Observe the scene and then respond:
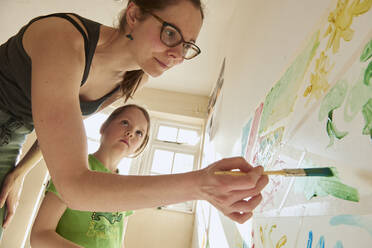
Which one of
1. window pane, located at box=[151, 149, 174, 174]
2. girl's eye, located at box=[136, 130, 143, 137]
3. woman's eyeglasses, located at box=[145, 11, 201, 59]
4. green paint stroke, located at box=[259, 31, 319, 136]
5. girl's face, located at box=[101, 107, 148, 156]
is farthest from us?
window pane, located at box=[151, 149, 174, 174]

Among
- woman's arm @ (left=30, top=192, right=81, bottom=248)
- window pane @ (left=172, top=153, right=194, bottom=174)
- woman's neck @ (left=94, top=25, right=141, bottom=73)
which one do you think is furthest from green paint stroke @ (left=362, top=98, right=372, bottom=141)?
window pane @ (left=172, top=153, right=194, bottom=174)

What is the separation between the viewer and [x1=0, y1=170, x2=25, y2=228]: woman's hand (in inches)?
29.5

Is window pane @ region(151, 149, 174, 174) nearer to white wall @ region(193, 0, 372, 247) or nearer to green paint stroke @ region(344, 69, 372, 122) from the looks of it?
white wall @ region(193, 0, 372, 247)

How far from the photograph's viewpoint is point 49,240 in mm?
777

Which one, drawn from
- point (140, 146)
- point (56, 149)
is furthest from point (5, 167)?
point (140, 146)

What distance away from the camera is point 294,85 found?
0.50m

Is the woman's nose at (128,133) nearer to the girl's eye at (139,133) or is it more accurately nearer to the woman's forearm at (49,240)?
the girl's eye at (139,133)

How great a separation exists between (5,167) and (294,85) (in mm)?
829

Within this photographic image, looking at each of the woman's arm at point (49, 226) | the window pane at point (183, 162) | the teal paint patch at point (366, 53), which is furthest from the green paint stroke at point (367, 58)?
the window pane at point (183, 162)

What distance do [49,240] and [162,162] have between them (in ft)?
7.62

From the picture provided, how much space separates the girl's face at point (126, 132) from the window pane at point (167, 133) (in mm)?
1895

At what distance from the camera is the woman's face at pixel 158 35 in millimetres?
658

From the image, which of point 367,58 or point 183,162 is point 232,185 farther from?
point 183,162

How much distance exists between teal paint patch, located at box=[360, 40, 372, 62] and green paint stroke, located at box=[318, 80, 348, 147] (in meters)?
0.04
